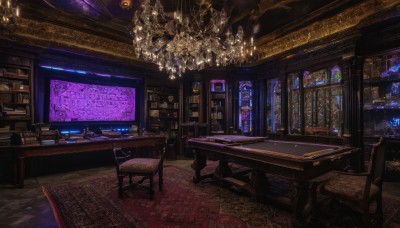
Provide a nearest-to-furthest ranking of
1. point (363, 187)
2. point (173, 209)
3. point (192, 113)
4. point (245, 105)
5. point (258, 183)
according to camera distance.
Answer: point (363, 187), point (173, 209), point (258, 183), point (245, 105), point (192, 113)

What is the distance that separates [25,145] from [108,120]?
2208mm

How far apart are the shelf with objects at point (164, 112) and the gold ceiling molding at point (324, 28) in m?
3.24

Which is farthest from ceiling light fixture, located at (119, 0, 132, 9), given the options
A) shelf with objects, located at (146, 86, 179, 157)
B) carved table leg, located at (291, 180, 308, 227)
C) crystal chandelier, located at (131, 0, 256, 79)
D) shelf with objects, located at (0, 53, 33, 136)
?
carved table leg, located at (291, 180, 308, 227)

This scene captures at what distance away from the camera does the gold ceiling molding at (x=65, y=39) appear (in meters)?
4.54

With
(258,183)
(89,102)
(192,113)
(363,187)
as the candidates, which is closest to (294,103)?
(192,113)

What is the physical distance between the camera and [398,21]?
3.86 meters

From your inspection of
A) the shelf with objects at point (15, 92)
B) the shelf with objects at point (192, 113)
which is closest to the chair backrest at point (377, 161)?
the shelf with objects at point (192, 113)

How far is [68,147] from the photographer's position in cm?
447

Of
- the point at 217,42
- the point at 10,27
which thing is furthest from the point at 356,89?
the point at 10,27

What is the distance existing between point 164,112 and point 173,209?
4.43m

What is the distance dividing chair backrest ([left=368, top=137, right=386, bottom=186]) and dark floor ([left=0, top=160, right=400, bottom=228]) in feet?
5.84

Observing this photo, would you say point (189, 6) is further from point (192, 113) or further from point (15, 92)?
point (15, 92)

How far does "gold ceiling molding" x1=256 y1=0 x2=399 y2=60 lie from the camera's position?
406 centimetres

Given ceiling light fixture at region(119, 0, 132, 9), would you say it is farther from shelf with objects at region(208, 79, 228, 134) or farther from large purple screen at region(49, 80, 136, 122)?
shelf with objects at region(208, 79, 228, 134)
